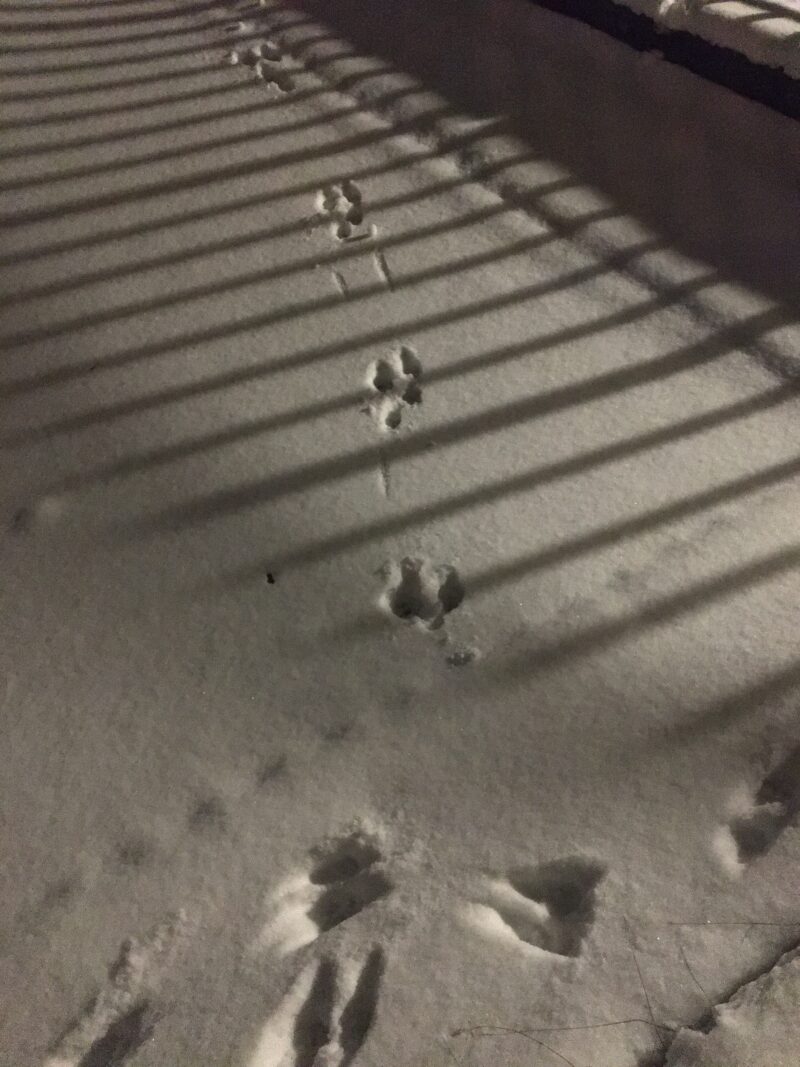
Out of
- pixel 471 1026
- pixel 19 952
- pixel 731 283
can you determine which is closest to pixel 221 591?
pixel 19 952

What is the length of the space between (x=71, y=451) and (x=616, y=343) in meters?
1.45

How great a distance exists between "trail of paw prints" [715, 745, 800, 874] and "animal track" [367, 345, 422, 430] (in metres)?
1.16

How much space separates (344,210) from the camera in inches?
107

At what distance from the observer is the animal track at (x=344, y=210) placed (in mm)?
2648

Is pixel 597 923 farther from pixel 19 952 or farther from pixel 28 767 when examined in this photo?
pixel 28 767

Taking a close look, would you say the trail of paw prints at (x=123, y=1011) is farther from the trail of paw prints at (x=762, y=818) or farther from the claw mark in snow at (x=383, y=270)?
the claw mark in snow at (x=383, y=270)

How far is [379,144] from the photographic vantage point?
294cm

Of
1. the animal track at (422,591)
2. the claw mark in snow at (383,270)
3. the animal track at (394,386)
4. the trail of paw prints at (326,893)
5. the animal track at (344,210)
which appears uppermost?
the animal track at (344,210)

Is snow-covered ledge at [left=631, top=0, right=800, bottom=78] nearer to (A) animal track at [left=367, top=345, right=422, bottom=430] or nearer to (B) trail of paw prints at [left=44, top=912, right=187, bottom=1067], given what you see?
(A) animal track at [left=367, top=345, right=422, bottom=430]

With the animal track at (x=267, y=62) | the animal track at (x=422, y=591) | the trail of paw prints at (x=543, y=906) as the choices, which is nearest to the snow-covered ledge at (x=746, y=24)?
the animal track at (x=267, y=62)

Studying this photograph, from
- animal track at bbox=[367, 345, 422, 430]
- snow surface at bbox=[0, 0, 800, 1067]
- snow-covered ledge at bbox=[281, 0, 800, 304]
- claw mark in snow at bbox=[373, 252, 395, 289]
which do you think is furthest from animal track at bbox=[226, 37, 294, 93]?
animal track at bbox=[367, 345, 422, 430]

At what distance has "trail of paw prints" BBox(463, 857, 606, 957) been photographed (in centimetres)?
141

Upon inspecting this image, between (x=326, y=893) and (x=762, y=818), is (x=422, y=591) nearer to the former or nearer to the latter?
(x=326, y=893)

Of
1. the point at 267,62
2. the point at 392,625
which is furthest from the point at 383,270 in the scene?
the point at 267,62
